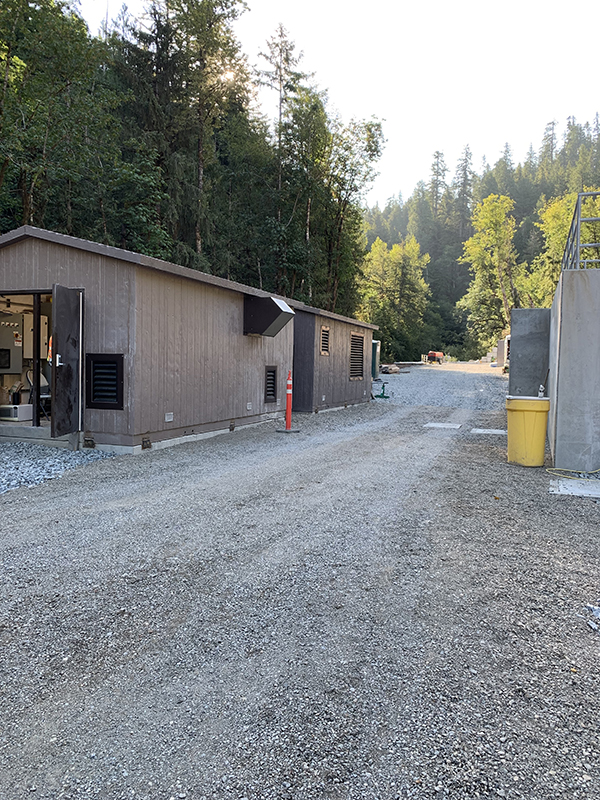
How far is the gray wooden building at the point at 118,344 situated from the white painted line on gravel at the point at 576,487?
5.64 metres

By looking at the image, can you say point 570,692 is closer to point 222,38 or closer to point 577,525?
point 577,525

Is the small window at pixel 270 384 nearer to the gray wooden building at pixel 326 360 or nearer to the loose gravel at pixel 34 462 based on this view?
the gray wooden building at pixel 326 360

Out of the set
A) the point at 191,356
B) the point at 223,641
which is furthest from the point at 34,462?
the point at 223,641

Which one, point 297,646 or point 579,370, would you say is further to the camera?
point 579,370

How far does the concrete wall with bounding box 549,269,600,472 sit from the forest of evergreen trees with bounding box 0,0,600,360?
12.7m

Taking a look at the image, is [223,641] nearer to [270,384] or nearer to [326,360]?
[270,384]

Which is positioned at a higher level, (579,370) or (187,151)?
(187,151)

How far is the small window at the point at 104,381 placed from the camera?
788 centimetres

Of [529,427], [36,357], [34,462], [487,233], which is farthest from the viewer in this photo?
[487,233]

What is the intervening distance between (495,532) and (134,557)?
291cm

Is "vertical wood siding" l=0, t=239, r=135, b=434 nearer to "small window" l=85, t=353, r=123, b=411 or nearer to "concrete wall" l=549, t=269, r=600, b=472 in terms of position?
"small window" l=85, t=353, r=123, b=411

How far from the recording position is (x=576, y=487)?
627cm

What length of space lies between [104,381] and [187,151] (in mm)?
17245

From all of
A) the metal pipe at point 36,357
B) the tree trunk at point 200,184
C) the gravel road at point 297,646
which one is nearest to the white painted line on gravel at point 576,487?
the gravel road at point 297,646
